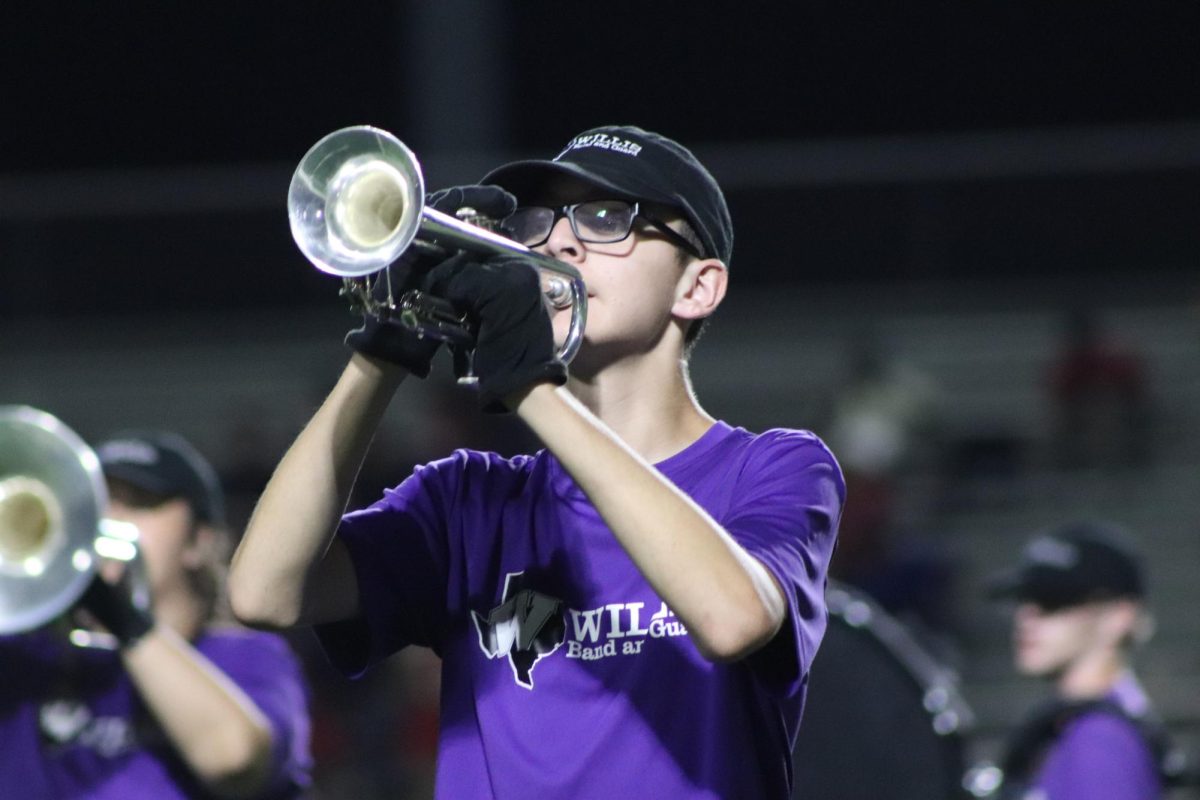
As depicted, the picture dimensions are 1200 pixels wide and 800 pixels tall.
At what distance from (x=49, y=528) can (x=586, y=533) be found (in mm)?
1529

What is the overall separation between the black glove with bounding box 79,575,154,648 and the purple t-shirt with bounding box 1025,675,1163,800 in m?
2.02

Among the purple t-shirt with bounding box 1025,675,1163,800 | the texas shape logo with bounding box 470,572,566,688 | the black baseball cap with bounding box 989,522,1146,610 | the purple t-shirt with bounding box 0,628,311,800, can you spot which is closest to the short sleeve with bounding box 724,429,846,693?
the texas shape logo with bounding box 470,572,566,688

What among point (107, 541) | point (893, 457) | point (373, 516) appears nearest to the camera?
point (373, 516)

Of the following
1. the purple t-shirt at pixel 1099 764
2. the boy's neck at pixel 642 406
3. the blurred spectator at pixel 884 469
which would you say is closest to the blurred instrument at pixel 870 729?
the purple t-shirt at pixel 1099 764

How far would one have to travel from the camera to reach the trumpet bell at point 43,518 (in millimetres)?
3557

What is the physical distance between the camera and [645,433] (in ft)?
8.82

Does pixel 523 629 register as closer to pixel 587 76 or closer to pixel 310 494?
pixel 310 494

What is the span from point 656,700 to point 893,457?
21.6ft

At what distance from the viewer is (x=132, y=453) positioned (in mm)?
4078

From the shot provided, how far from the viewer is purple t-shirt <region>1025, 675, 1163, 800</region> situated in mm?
4227

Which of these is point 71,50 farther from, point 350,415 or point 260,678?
point 350,415

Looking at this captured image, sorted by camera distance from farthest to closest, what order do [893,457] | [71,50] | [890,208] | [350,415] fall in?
1. [71,50]
2. [890,208]
3. [893,457]
4. [350,415]

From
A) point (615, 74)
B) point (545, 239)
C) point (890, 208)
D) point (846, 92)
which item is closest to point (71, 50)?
point (615, 74)

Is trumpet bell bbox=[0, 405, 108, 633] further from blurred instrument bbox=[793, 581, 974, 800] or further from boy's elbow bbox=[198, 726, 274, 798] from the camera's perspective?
blurred instrument bbox=[793, 581, 974, 800]
